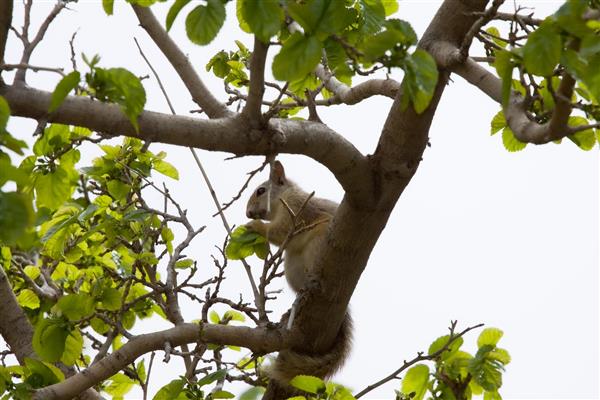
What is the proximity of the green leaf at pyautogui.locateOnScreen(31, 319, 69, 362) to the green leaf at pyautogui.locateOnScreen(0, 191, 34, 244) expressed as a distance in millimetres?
1481

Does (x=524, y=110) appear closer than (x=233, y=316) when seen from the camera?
Yes

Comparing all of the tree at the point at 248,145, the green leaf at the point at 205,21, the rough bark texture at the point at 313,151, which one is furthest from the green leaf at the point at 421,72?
the green leaf at the point at 205,21

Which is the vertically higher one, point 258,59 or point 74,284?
point 74,284

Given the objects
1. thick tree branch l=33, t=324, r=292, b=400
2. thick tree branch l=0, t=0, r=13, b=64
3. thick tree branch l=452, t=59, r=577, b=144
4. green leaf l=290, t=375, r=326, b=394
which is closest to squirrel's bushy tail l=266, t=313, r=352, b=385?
thick tree branch l=33, t=324, r=292, b=400

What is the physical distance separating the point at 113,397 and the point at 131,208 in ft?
3.26

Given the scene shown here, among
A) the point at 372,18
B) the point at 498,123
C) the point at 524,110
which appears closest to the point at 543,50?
the point at 524,110

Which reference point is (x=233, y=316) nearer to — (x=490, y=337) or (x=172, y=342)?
(x=172, y=342)

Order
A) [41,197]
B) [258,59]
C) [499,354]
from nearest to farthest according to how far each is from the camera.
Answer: [258,59] → [41,197] → [499,354]

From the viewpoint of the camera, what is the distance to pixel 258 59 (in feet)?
7.57

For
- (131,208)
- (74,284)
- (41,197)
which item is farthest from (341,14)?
(74,284)

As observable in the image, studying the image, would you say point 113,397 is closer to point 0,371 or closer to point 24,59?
point 0,371

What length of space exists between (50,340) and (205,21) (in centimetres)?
145

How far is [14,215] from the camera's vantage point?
154 cm

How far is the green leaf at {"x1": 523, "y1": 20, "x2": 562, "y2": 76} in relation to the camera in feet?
5.49
